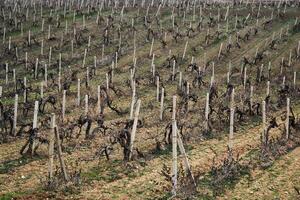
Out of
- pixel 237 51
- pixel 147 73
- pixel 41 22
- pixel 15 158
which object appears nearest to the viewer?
pixel 15 158

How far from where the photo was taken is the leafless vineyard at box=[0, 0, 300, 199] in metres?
12.1

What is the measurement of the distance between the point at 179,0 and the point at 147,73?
23505 millimetres

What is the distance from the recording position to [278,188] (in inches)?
481

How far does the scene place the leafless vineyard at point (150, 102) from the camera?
39.5 feet

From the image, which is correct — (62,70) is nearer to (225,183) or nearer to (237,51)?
(237,51)

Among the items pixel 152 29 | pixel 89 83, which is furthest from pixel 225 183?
pixel 152 29

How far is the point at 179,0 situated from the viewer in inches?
1901

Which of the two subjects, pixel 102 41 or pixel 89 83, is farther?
pixel 102 41

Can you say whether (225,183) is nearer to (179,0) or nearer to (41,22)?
(41,22)

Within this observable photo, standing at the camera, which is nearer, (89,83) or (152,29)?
(89,83)

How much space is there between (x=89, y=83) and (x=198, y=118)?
25.1 feet

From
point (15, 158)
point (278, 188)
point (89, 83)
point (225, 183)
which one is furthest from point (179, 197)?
point (89, 83)

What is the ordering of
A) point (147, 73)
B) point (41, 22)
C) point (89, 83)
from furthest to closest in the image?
point (41, 22) < point (147, 73) < point (89, 83)

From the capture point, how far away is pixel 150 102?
21.1 metres
